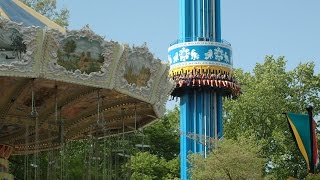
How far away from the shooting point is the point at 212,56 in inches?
1614

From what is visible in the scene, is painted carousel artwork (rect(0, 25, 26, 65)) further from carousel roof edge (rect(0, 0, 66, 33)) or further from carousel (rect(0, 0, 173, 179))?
carousel roof edge (rect(0, 0, 66, 33))

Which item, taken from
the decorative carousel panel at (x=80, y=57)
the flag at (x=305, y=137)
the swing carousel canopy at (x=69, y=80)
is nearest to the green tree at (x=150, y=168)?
the swing carousel canopy at (x=69, y=80)

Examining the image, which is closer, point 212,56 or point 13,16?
point 13,16

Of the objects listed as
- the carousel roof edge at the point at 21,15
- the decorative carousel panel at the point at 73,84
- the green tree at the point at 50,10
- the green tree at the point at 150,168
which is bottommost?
the green tree at the point at 150,168

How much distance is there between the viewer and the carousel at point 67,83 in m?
13.4

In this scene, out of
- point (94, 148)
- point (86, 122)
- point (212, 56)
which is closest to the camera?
point (86, 122)

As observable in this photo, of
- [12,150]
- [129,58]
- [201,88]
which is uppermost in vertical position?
[201,88]

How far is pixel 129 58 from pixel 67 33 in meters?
1.69

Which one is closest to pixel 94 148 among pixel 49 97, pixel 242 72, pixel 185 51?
pixel 49 97

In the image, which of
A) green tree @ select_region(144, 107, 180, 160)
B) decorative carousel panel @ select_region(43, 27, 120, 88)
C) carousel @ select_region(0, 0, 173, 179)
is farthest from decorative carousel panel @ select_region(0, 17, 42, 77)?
green tree @ select_region(144, 107, 180, 160)

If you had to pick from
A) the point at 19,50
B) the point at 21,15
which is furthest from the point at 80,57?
the point at 21,15

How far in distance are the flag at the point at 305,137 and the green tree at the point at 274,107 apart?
81.4 feet

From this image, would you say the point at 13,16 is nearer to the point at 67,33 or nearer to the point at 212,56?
the point at 67,33

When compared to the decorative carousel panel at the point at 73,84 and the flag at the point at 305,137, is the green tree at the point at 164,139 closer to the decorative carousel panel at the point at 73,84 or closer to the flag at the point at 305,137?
the decorative carousel panel at the point at 73,84
